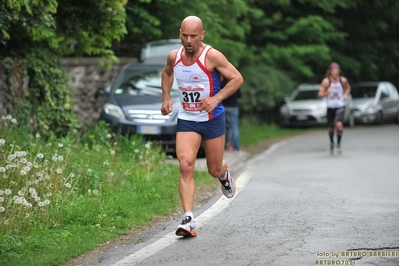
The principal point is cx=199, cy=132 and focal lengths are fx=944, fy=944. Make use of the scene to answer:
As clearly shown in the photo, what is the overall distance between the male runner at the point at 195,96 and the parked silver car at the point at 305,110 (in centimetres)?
2252

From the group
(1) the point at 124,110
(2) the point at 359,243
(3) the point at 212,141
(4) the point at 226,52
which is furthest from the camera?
(4) the point at 226,52

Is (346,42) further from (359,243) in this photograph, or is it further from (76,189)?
(359,243)

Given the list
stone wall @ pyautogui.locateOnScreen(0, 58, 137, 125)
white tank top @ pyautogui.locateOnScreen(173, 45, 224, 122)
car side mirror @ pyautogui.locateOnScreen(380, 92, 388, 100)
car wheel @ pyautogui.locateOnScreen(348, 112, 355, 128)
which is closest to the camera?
white tank top @ pyautogui.locateOnScreen(173, 45, 224, 122)

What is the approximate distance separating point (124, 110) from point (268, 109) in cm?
1599

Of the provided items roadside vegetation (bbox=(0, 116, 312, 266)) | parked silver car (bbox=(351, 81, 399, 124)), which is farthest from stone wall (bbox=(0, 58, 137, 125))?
parked silver car (bbox=(351, 81, 399, 124))

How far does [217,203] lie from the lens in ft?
37.2

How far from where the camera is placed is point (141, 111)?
17.3 metres

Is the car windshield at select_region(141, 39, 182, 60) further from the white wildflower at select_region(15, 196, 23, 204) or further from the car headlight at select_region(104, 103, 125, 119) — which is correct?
the white wildflower at select_region(15, 196, 23, 204)

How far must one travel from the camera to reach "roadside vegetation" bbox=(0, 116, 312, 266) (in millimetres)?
8349

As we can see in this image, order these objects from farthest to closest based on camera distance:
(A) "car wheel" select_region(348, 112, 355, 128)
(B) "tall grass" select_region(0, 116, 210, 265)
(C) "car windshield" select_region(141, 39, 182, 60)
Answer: (A) "car wheel" select_region(348, 112, 355, 128) → (C) "car windshield" select_region(141, 39, 182, 60) → (B) "tall grass" select_region(0, 116, 210, 265)

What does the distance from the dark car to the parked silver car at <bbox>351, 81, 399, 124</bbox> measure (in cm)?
1625

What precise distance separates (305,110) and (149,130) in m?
15.1

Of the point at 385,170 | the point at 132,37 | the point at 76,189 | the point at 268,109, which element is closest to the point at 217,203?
the point at 76,189

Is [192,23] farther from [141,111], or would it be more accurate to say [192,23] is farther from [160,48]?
[160,48]
